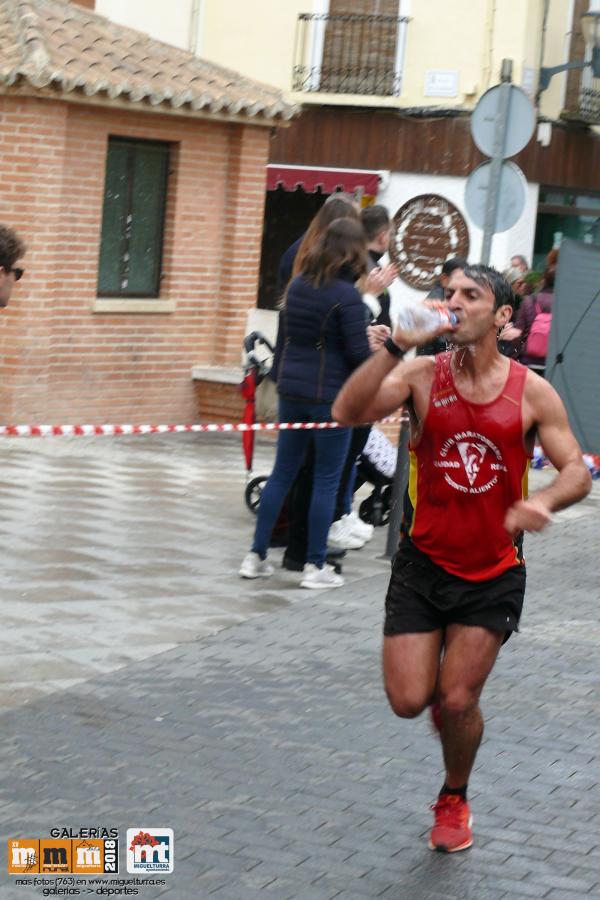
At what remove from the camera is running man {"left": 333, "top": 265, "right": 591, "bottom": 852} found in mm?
5477

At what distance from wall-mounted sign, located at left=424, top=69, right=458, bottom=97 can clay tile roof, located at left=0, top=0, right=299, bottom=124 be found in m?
7.54

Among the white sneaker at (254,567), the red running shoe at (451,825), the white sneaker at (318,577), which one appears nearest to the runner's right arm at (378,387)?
the red running shoe at (451,825)

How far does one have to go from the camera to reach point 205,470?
13.9 m

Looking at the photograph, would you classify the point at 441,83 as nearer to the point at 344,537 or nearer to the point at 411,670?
the point at 344,537

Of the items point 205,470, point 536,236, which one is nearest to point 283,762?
point 205,470

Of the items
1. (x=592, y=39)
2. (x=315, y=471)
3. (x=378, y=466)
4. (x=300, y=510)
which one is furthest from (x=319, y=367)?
(x=592, y=39)

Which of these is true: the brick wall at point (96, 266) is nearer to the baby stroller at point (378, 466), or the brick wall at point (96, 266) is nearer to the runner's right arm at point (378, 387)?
the baby stroller at point (378, 466)

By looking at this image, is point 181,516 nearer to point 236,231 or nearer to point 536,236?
point 236,231

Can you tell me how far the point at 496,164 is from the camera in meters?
12.5

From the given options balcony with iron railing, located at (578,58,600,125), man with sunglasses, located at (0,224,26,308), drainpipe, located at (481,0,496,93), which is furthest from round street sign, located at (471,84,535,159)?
balcony with iron railing, located at (578,58,600,125)

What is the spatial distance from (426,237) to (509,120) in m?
12.5

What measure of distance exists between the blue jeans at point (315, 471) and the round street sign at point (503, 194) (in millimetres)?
3530

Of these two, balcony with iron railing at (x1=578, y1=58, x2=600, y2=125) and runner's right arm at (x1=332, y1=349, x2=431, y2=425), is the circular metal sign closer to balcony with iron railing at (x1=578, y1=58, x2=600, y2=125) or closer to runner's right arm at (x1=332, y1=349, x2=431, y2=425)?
balcony with iron railing at (x1=578, y1=58, x2=600, y2=125)

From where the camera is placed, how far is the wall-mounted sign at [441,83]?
78.6 feet
